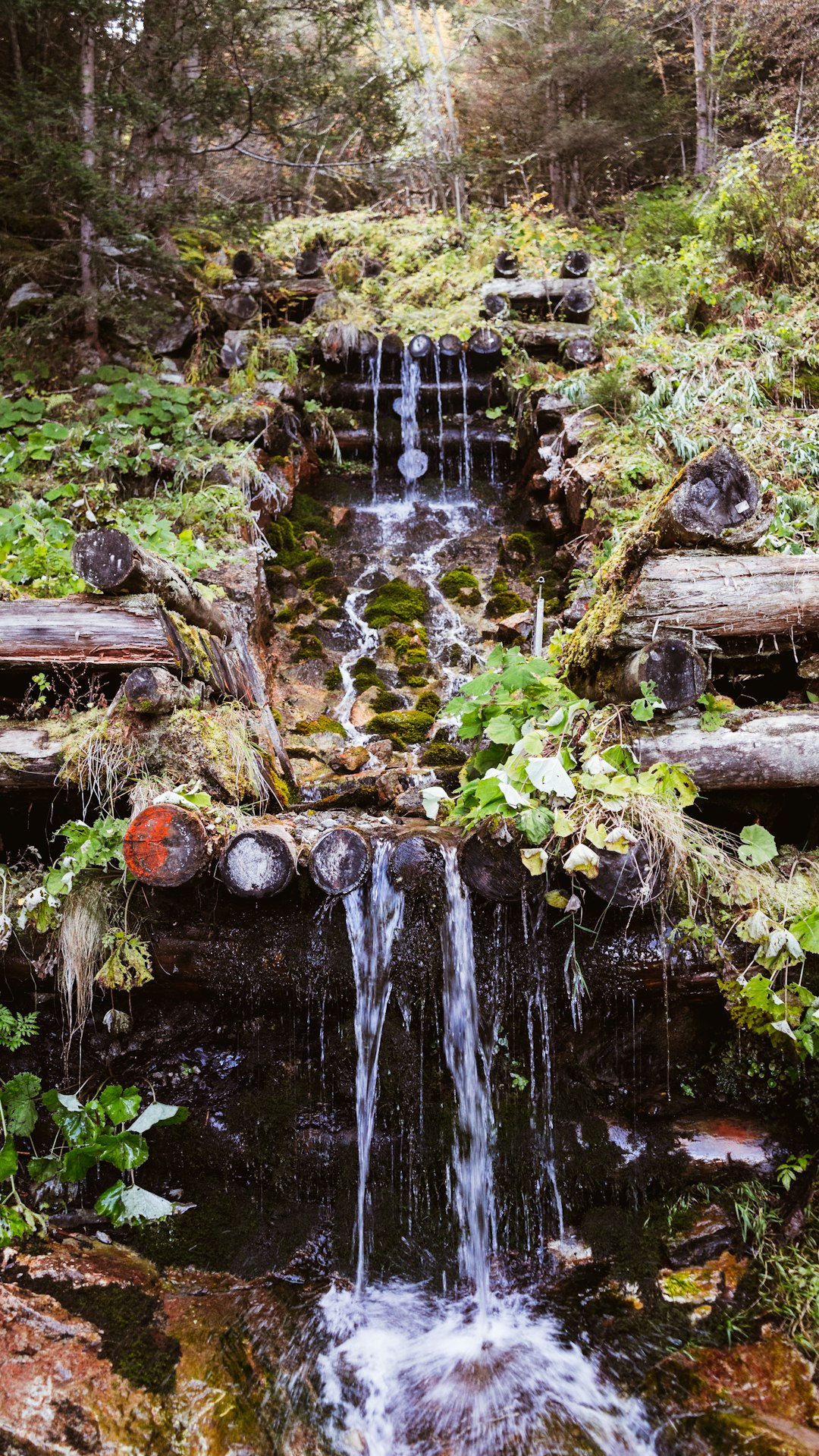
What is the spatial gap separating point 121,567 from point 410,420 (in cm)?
543

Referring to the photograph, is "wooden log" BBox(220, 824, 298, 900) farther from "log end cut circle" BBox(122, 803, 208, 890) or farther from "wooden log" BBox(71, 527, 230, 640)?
"wooden log" BBox(71, 527, 230, 640)

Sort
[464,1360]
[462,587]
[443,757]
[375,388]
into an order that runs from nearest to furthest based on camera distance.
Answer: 1. [464,1360]
2. [443,757]
3. [462,587]
4. [375,388]

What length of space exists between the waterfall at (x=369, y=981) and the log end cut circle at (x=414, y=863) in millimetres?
43

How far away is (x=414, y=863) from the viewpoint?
11.1ft

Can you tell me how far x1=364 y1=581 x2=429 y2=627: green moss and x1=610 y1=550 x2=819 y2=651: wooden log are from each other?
3.21 meters

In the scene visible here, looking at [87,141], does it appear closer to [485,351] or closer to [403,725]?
[485,351]

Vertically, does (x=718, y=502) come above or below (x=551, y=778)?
above

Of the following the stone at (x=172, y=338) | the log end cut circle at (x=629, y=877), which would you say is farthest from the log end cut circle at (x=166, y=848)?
the stone at (x=172, y=338)

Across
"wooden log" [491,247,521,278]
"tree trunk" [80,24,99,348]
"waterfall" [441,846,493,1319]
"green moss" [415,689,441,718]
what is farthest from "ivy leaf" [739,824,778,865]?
"wooden log" [491,247,521,278]

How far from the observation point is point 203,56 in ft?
24.4

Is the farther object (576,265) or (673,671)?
(576,265)

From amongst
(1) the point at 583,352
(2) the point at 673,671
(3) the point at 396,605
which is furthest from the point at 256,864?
(1) the point at 583,352

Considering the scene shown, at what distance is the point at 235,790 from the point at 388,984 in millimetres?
1172

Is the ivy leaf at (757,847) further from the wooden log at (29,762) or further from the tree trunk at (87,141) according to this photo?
the tree trunk at (87,141)
